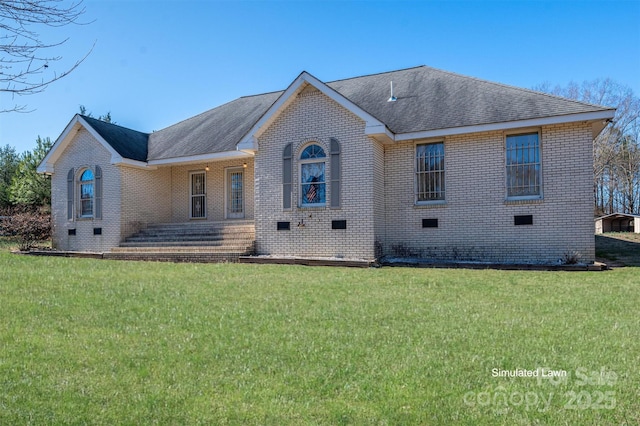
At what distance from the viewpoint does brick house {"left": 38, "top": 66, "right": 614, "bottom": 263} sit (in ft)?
39.1

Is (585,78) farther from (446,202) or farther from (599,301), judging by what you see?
(599,301)

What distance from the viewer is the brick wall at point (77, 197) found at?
55.7 ft

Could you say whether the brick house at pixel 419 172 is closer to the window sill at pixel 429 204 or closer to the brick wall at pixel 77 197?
the window sill at pixel 429 204

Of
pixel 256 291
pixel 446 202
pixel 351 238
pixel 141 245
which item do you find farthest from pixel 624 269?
pixel 141 245

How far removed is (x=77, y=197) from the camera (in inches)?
707

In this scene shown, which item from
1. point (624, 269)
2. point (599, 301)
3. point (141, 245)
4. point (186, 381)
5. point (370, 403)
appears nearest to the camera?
point (370, 403)

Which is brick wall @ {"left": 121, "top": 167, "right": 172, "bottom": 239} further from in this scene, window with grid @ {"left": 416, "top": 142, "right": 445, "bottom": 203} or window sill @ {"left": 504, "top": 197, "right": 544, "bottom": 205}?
window sill @ {"left": 504, "top": 197, "right": 544, "bottom": 205}

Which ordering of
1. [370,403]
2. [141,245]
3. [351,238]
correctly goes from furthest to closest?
[141,245] → [351,238] → [370,403]

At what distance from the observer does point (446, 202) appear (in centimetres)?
1312

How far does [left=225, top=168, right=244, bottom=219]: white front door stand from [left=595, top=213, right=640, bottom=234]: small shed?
25.3 meters

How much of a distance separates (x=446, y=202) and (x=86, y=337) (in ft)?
34.7

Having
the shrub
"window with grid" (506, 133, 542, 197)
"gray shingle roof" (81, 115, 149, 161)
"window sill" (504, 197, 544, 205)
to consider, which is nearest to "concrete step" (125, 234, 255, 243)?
"gray shingle roof" (81, 115, 149, 161)

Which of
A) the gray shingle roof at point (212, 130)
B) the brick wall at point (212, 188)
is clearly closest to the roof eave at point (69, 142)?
the gray shingle roof at point (212, 130)

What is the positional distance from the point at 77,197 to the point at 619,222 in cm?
3296
